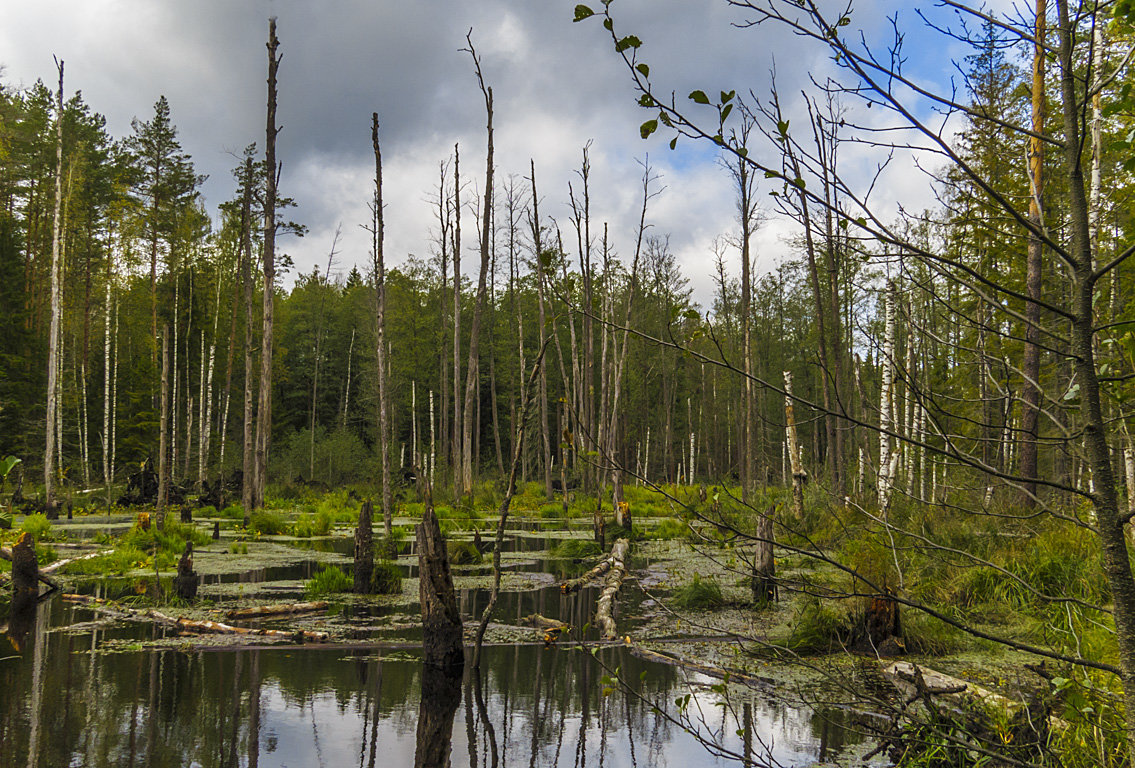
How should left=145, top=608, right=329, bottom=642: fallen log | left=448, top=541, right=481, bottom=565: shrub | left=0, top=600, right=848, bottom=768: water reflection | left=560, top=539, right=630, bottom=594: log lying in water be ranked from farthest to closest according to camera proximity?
1. left=448, top=541, right=481, bottom=565: shrub
2. left=560, top=539, right=630, bottom=594: log lying in water
3. left=145, top=608, right=329, bottom=642: fallen log
4. left=0, top=600, right=848, bottom=768: water reflection

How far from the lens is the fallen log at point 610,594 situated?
6910 mm

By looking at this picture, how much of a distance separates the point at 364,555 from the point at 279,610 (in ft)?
4.70

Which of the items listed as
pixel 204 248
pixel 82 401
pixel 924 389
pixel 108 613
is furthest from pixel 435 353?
pixel 924 389

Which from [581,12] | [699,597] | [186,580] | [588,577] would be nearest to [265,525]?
[186,580]

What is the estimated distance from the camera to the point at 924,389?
1996 millimetres

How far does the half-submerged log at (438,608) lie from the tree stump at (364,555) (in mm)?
2885

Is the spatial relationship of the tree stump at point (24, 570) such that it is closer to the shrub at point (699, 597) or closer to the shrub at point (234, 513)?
the shrub at point (699, 597)

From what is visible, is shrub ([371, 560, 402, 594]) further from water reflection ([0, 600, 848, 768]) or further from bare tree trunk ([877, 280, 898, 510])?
bare tree trunk ([877, 280, 898, 510])

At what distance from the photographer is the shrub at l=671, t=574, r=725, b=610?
321 inches

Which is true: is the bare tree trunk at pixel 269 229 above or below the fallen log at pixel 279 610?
above

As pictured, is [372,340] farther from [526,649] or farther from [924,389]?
[924,389]

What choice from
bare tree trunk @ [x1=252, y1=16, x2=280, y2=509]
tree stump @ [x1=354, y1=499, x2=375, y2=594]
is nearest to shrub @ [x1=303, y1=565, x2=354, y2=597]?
tree stump @ [x1=354, y1=499, x2=375, y2=594]

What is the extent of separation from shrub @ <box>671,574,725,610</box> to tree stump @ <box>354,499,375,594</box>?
3.66 meters

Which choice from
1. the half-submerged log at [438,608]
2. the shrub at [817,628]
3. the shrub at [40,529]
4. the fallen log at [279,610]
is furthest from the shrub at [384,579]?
the shrub at [40,529]
